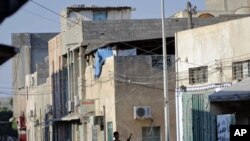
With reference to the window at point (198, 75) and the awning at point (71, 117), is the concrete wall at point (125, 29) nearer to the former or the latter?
the awning at point (71, 117)

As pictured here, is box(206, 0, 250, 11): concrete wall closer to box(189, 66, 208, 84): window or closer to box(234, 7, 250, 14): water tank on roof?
box(234, 7, 250, 14): water tank on roof

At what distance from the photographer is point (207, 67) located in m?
29.9

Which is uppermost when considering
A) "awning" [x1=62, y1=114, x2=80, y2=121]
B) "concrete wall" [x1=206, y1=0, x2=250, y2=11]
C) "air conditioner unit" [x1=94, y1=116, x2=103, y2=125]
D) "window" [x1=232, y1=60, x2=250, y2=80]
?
"concrete wall" [x1=206, y1=0, x2=250, y2=11]

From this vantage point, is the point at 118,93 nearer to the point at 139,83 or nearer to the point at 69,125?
the point at 139,83

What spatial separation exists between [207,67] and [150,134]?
7.24 meters

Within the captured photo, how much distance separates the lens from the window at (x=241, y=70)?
90.0 ft

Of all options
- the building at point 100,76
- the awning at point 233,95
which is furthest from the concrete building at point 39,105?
the awning at point 233,95

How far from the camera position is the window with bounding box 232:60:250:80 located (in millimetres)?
27422

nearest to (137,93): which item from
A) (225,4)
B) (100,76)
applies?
(100,76)

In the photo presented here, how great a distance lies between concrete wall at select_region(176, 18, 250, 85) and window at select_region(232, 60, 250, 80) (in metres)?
0.16

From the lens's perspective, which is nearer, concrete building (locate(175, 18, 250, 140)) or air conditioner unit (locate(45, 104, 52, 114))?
concrete building (locate(175, 18, 250, 140))

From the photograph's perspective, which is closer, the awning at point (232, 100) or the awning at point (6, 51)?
the awning at point (6, 51)

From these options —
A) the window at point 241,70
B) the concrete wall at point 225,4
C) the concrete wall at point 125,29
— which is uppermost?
the concrete wall at point 225,4

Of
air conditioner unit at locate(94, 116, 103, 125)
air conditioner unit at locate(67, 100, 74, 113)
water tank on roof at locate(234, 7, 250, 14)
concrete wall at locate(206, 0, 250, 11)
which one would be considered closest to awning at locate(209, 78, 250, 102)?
air conditioner unit at locate(94, 116, 103, 125)
